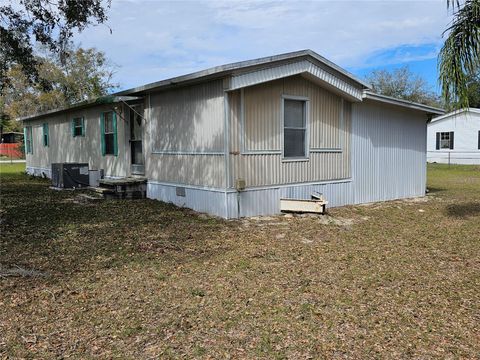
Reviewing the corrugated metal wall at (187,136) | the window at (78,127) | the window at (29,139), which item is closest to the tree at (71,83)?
the window at (29,139)

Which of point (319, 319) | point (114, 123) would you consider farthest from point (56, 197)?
point (319, 319)

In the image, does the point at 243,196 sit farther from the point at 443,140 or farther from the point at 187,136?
the point at 443,140

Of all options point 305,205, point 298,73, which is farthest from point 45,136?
point 305,205

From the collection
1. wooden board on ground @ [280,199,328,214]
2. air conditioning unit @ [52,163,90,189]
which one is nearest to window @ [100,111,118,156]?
air conditioning unit @ [52,163,90,189]

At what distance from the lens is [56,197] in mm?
11117

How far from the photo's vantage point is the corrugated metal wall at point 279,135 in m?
8.24

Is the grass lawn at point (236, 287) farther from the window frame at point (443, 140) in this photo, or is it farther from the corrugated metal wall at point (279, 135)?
the window frame at point (443, 140)

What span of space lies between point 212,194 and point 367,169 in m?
4.56

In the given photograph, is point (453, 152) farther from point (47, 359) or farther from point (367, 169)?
point (47, 359)

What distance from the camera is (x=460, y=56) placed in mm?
7238

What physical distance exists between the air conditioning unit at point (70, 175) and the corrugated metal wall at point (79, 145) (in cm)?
49

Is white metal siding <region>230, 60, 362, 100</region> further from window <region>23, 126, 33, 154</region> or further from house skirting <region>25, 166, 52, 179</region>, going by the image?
window <region>23, 126, 33, 154</region>

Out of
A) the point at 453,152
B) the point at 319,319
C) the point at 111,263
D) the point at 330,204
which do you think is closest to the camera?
the point at 319,319

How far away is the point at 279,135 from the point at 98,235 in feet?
13.5
